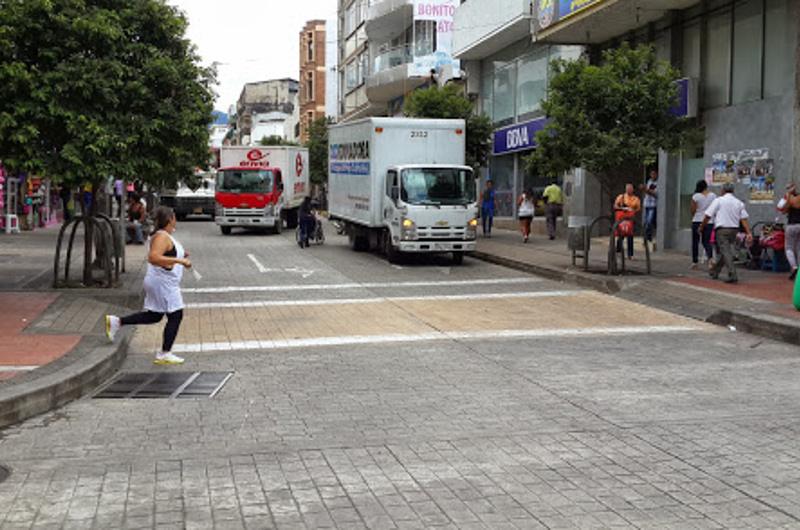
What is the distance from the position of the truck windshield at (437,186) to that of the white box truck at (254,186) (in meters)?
13.4

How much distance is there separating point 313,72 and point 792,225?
73785 millimetres

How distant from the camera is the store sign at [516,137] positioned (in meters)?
29.1

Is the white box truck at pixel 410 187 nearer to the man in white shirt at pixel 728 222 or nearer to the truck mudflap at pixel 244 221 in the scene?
the man in white shirt at pixel 728 222

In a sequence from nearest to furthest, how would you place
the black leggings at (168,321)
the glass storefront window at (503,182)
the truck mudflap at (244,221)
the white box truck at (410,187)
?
1. the black leggings at (168,321)
2. the white box truck at (410,187)
3. the truck mudflap at (244,221)
4. the glass storefront window at (503,182)

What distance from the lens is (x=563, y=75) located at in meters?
16.5

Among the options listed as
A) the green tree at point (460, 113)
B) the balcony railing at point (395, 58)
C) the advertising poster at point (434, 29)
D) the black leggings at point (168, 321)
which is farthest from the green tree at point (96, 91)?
the balcony railing at point (395, 58)

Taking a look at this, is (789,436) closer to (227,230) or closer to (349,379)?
(349,379)

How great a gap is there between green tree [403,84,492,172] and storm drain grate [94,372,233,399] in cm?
2102

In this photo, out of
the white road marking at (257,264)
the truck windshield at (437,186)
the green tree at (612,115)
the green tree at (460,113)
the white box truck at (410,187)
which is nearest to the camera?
the green tree at (612,115)

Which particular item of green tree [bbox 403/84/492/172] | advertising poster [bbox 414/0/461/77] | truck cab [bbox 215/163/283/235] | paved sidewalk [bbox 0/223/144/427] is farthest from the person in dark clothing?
advertising poster [bbox 414/0/461/77]

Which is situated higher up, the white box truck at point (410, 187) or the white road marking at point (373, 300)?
the white box truck at point (410, 187)

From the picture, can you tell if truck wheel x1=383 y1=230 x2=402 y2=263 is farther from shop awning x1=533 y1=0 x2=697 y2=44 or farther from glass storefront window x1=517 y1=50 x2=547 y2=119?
glass storefront window x1=517 y1=50 x2=547 y2=119

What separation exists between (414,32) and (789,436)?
38.4 m

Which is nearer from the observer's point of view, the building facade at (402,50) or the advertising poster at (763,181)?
the advertising poster at (763,181)
